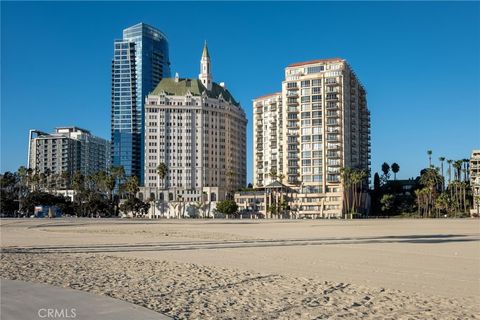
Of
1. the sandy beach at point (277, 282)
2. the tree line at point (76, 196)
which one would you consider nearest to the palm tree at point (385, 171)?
the tree line at point (76, 196)

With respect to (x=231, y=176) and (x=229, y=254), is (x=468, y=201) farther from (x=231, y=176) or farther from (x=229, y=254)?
(x=229, y=254)

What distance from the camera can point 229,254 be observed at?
87.3 feet

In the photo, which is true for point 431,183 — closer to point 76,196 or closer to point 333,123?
point 333,123

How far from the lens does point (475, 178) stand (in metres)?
150

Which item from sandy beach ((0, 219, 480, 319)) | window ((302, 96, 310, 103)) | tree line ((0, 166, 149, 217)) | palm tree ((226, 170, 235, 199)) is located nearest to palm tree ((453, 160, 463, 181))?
window ((302, 96, 310, 103))

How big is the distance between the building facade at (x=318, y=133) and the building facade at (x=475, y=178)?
3519 cm

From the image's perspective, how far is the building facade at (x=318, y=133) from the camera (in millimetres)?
142750

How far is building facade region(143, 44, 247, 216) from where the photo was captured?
179000mm

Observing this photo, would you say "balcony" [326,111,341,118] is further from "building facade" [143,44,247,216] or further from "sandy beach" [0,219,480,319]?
"sandy beach" [0,219,480,319]

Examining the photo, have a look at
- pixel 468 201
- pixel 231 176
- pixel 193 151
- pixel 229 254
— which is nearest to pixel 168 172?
pixel 193 151

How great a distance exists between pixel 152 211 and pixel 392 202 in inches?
3116

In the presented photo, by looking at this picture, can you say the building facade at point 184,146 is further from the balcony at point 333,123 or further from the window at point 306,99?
the balcony at point 333,123

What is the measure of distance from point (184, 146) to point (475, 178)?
100423 mm

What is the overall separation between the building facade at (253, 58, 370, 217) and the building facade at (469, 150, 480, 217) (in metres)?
35.2
